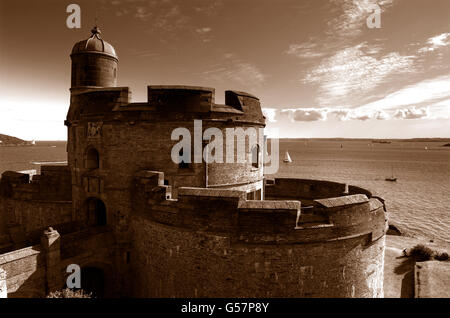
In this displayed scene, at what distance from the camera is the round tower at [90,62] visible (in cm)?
1385

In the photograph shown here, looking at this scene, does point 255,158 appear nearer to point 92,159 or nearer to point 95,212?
point 92,159

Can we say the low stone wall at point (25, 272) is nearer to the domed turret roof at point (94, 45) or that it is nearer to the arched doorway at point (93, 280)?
the arched doorway at point (93, 280)

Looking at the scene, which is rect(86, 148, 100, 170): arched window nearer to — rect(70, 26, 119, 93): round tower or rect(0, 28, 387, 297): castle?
rect(0, 28, 387, 297): castle

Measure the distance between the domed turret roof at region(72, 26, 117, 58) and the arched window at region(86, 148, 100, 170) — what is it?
16.5 ft

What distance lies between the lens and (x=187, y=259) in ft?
34.2

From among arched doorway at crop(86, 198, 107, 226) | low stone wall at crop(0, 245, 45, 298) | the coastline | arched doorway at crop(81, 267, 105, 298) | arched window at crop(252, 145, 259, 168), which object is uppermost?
arched window at crop(252, 145, 259, 168)

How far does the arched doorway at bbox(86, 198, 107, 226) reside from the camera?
44.8 feet

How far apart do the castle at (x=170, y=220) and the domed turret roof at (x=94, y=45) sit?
6cm

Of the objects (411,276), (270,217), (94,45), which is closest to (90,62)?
(94,45)

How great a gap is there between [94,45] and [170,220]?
9689 mm

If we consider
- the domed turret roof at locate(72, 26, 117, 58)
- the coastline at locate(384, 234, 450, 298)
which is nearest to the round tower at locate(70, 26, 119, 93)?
the domed turret roof at locate(72, 26, 117, 58)

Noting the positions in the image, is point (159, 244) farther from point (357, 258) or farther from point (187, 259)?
point (357, 258)
